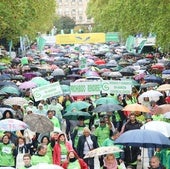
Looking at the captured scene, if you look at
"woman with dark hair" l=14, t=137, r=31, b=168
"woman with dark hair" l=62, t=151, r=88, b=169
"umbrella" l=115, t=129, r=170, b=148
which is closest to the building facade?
"woman with dark hair" l=14, t=137, r=31, b=168

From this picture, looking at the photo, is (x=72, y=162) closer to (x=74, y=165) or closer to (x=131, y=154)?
(x=74, y=165)

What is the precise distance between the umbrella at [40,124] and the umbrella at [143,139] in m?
2.84

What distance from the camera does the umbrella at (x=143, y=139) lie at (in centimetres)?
1134

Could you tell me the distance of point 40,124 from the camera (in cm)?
1412

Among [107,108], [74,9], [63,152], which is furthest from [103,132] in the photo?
[74,9]

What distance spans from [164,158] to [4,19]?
20.3 metres

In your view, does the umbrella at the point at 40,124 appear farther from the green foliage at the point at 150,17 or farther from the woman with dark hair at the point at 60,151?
the green foliage at the point at 150,17

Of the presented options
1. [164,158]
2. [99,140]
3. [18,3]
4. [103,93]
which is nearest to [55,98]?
[103,93]

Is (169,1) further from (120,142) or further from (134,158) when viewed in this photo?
(120,142)

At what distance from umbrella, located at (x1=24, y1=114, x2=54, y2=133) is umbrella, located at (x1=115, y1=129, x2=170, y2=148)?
2842mm

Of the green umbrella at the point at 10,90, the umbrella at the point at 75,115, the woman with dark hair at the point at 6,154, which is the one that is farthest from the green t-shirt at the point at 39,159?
the green umbrella at the point at 10,90

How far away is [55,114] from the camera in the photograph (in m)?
17.1

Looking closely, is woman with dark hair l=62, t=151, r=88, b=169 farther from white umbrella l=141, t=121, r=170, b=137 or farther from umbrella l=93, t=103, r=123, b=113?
umbrella l=93, t=103, r=123, b=113

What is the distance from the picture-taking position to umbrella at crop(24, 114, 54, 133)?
14.1 metres
